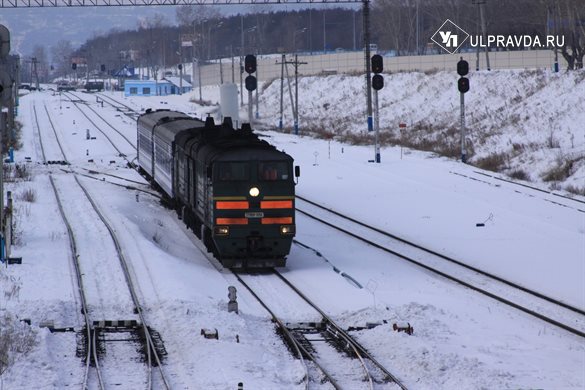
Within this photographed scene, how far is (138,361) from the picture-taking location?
1477 cm

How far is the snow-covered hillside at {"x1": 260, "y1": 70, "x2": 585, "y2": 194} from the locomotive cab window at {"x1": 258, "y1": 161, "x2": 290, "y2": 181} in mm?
15448

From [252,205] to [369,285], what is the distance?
3015 millimetres

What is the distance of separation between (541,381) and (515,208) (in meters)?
18.3

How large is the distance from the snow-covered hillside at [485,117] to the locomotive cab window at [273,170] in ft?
50.7

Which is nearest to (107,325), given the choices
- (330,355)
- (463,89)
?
(330,355)

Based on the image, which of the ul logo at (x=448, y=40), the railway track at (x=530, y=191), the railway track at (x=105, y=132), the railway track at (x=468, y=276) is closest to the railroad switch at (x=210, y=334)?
the railway track at (x=468, y=276)

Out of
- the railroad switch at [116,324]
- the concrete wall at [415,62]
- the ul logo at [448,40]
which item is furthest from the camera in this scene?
the ul logo at [448,40]

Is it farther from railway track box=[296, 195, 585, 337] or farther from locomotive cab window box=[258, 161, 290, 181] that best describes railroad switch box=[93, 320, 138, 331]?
railway track box=[296, 195, 585, 337]

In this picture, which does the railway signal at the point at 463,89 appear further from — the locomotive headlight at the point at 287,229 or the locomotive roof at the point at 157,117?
the locomotive headlight at the point at 287,229

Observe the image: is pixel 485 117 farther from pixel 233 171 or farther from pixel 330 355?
pixel 330 355

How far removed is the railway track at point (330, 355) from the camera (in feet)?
45.8

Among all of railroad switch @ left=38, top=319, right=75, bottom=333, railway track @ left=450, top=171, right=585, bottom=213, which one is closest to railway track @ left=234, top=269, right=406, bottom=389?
railroad switch @ left=38, top=319, right=75, bottom=333

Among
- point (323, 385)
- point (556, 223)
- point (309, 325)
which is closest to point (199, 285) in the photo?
point (309, 325)

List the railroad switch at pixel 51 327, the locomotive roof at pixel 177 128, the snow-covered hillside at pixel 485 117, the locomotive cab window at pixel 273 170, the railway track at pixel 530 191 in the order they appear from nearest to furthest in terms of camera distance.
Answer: the railroad switch at pixel 51 327
the locomotive cab window at pixel 273 170
the locomotive roof at pixel 177 128
the railway track at pixel 530 191
the snow-covered hillside at pixel 485 117
